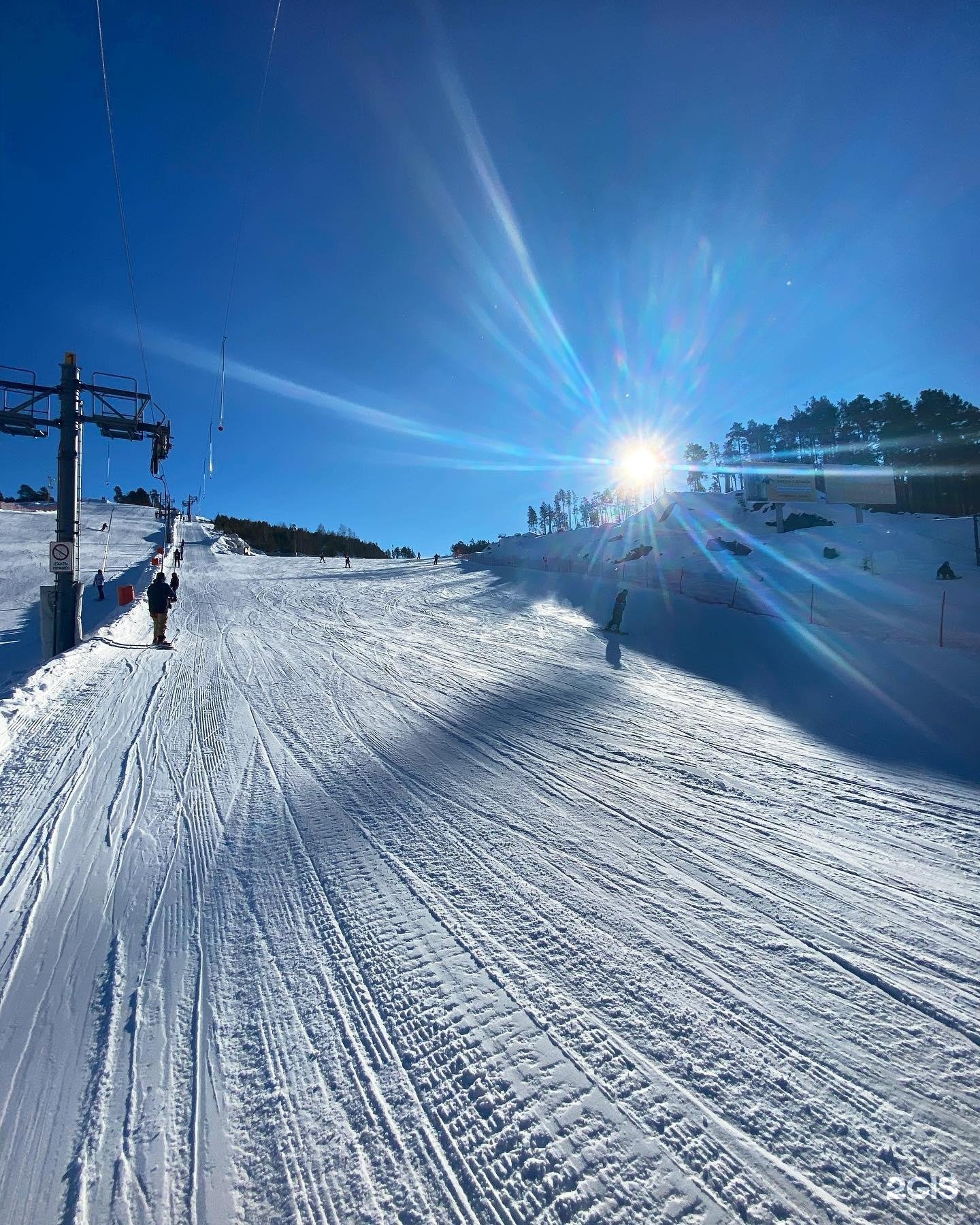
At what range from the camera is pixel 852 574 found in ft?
92.7

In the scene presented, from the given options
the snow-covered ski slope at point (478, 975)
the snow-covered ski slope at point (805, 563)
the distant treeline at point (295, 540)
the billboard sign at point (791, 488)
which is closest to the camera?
the snow-covered ski slope at point (478, 975)

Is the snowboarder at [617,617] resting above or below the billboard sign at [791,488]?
below

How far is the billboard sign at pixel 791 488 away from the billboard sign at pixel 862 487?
241 centimetres

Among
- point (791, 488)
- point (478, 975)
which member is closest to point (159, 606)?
point (478, 975)

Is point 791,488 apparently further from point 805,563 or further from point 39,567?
point 39,567

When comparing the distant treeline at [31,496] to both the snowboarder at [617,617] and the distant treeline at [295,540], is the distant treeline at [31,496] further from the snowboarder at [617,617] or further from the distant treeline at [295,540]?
the snowboarder at [617,617]

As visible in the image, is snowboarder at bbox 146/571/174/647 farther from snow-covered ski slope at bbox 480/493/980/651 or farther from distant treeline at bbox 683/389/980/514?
distant treeline at bbox 683/389/980/514

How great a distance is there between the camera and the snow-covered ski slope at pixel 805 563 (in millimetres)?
18719

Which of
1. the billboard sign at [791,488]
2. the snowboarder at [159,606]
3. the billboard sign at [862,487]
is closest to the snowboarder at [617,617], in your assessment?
the snowboarder at [159,606]

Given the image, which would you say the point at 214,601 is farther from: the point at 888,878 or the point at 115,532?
the point at 115,532

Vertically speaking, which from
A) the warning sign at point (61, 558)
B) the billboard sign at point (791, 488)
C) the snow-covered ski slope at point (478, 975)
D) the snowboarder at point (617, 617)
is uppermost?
the billboard sign at point (791, 488)

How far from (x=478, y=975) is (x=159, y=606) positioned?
1130cm

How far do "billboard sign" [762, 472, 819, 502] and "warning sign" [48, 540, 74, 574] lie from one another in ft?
174

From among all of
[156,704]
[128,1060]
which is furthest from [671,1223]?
[156,704]
